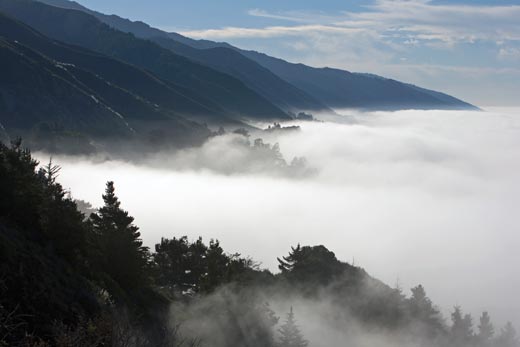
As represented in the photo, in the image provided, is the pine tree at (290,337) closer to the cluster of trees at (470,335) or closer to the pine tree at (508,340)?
the cluster of trees at (470,335)

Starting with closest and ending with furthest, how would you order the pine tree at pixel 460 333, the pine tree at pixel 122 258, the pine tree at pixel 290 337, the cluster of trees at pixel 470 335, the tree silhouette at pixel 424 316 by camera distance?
1. the pine tree at pixel 122 258
2. the pine tree at pixel 290 337
3. the tree silhouette at pixel 424 316
4. the pine tree at pixel 460 333
5. the cluster of trees at pixel 470 335

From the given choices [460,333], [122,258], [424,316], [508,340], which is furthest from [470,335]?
[122,258]

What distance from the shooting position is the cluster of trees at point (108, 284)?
669 inches

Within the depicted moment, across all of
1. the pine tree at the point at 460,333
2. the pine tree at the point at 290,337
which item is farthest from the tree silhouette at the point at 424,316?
the pine tree at the point at 290,337

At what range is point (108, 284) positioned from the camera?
95.3ft

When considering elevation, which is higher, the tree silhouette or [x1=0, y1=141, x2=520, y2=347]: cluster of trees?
[x1=0, y1=141, x2=520, y2=347]: cluster of trees

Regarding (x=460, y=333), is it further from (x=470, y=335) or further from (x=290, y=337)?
(x=290, y=337)

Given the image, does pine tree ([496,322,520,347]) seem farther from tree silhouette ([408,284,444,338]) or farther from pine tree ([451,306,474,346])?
tree silhouette ([408,284,444,338])

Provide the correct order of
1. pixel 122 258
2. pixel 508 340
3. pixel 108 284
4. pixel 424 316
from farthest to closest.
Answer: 1. pixel 508 340
2. pixel 424 316
3. pixel 122 258
4. pixel 108 284

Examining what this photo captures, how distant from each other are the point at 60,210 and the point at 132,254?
7.51 metres

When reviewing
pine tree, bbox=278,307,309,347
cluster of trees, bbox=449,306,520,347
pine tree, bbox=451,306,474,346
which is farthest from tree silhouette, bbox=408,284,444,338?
pine tree, bbox=278,307,309,347

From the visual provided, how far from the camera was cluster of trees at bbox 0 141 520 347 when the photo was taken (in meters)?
17.0

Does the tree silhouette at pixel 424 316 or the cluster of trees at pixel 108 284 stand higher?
the cluster of trees at pixel 108 284

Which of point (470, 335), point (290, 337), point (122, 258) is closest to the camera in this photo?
point (122, 258)
